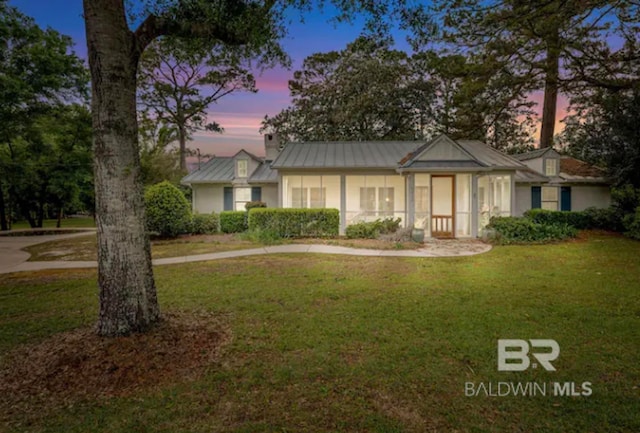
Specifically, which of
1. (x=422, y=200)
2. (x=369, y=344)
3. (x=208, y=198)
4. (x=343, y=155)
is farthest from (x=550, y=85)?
(x=208, y=198)

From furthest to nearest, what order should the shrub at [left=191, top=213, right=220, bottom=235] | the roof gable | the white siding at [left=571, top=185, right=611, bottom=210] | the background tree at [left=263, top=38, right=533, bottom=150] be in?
the background tree at [left=263, top=38, right=533, bottom=150] → the white siding at [left=571, top=185, right=611, bottom=210] → the shrub at [left=191, top=213, right=220, bottom=235] → the roof gable

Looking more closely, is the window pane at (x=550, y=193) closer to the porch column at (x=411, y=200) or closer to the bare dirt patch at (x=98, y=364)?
the porch column at (x=411, y=200)

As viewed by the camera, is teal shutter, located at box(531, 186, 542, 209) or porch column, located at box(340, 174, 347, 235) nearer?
porch column, located at box(340, 174, 347, 235)

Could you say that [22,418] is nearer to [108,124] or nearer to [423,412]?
[108,124]

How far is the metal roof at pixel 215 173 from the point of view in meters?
18.3

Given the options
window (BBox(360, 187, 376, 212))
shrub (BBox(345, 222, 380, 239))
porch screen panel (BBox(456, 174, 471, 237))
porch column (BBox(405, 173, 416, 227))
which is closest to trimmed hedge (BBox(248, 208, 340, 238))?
shrub (BBox(345, 222, 380, 239))

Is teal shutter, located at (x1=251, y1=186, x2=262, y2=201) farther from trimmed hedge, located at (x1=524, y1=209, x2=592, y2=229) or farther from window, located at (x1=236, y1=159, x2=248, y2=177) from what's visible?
trimmed hedge, located at (x1=524, y1=209, x2=592, y2=229)

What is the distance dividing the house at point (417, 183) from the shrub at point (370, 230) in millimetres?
912

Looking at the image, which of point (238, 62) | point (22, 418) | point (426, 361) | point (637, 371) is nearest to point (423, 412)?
point (426, 361)

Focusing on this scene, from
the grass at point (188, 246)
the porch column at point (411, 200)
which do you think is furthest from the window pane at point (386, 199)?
the grass at point (188, 246)

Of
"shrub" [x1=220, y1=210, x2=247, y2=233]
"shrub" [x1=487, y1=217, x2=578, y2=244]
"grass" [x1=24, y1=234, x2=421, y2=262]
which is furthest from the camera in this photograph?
"shrub" [x1=220, y1=210, x2=247, y2=233]

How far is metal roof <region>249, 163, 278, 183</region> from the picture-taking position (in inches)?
698

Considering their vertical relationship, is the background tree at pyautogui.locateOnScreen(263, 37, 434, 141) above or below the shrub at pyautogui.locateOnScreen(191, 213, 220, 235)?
above
